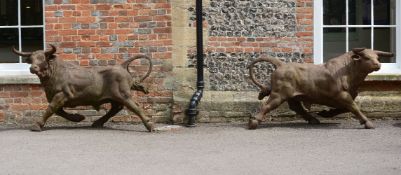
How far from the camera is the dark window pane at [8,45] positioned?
10961 mm

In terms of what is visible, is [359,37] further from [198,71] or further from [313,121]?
[198,71]

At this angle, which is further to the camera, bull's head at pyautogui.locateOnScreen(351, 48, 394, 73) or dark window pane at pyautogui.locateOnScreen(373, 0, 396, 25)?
dark window pane at pyautogui.locateOnScreen(373, 0, 396, 25)

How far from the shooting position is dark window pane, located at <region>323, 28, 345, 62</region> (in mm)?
10641

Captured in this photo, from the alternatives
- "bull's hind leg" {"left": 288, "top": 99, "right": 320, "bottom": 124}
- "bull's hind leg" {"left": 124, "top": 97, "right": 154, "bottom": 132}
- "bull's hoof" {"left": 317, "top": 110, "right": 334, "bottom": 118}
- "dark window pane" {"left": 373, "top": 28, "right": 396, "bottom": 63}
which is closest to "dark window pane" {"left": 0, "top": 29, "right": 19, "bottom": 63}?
"bull's hind leg" {"left": 124, "top": 97, "right": 154, "bottom": 132}

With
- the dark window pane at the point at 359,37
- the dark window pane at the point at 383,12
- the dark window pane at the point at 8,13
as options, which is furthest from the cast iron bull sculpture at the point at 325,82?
the dark window pane at the point at 8,13

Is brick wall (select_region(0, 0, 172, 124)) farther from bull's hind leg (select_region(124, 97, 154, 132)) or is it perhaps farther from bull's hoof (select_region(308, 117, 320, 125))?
bull's hoof (select_region(308, 117, 320, 125))

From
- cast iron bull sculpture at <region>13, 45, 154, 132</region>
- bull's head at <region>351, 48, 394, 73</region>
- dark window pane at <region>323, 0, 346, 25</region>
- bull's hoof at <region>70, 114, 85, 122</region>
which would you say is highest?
dark window pane at <region>323, 0, 346, 25</region>

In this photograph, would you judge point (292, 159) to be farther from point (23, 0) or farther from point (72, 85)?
point (23, 0)

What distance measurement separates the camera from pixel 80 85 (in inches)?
380

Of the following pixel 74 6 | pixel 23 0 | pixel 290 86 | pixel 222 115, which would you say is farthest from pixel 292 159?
pixel 23 0

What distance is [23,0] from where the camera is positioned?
35.8 ft

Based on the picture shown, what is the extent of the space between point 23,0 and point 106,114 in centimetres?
223

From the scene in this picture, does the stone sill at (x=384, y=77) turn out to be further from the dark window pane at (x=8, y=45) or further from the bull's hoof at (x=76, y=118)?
the dark window pane at (x=8, y=45)

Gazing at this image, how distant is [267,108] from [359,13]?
7.06 feet
